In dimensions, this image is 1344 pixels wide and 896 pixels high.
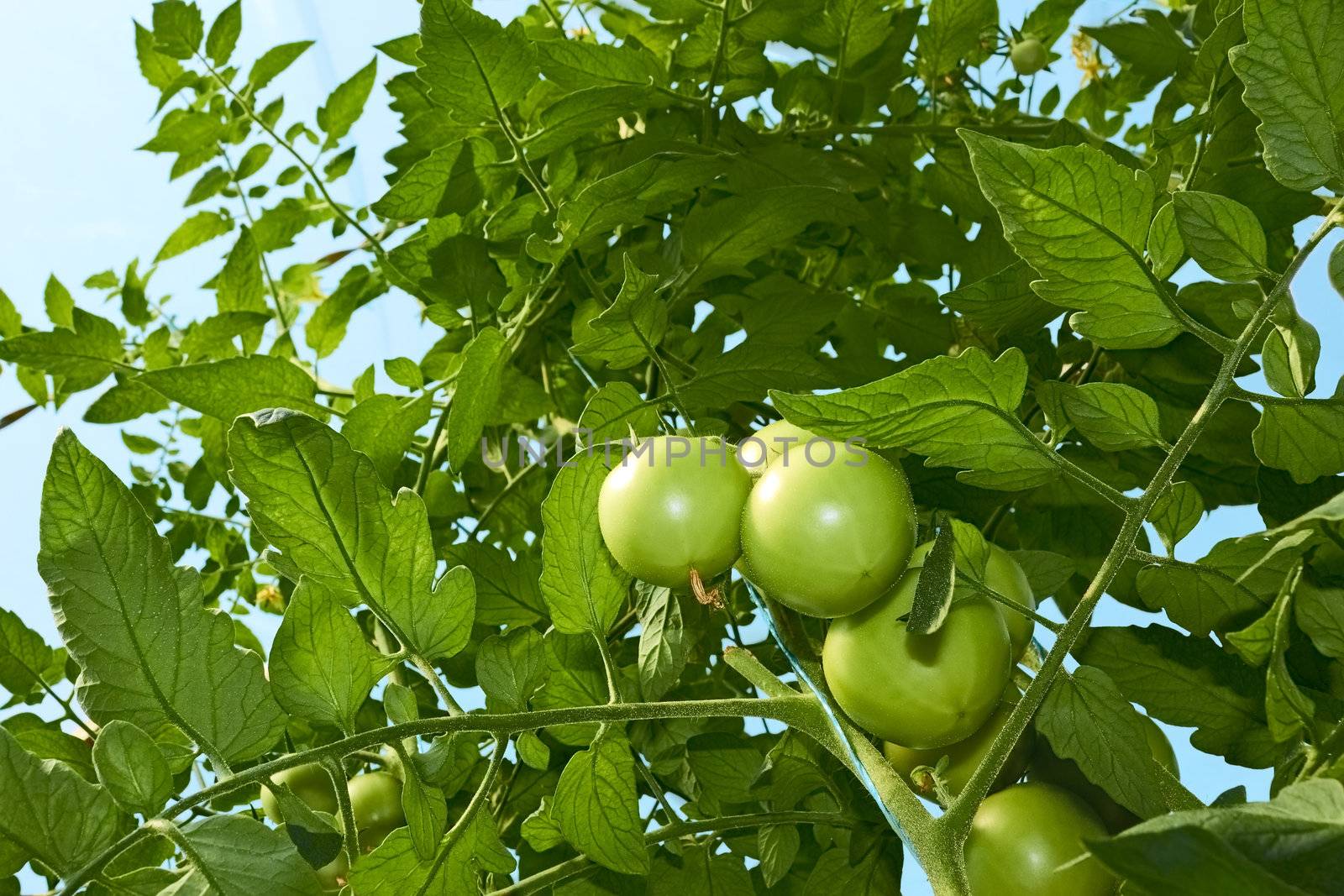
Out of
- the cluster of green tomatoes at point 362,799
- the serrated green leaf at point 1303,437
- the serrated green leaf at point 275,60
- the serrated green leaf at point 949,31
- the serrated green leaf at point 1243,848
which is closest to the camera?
the serrated green leaf at point 1243,848

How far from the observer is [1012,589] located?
303 millimetres

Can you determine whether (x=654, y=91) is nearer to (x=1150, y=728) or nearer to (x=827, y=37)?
(x=827, y=37)

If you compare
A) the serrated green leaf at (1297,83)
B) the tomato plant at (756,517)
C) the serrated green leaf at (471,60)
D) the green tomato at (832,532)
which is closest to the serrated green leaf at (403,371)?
the tomato plant at (756,517)

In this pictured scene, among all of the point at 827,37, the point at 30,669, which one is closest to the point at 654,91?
the point at 827,37

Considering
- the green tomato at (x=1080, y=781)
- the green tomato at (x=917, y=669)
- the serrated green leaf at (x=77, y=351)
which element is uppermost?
the serrated green leaf at (x=77, y=351)

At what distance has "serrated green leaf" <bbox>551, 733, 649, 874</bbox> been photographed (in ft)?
0.99

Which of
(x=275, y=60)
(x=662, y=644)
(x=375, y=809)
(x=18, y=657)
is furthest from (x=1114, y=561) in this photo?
(x=275, y=60)

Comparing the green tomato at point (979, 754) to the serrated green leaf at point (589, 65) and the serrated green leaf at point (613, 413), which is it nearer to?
the serrated green leaf at point (613, 413)

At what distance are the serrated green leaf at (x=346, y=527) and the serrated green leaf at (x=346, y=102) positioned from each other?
0.39m

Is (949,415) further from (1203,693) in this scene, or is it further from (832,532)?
(1203,693)

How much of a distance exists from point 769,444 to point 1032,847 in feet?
0.40

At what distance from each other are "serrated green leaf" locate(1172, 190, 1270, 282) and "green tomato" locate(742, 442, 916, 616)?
9 cm

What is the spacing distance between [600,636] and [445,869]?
8 cm

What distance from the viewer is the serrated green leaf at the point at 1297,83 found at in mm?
221
